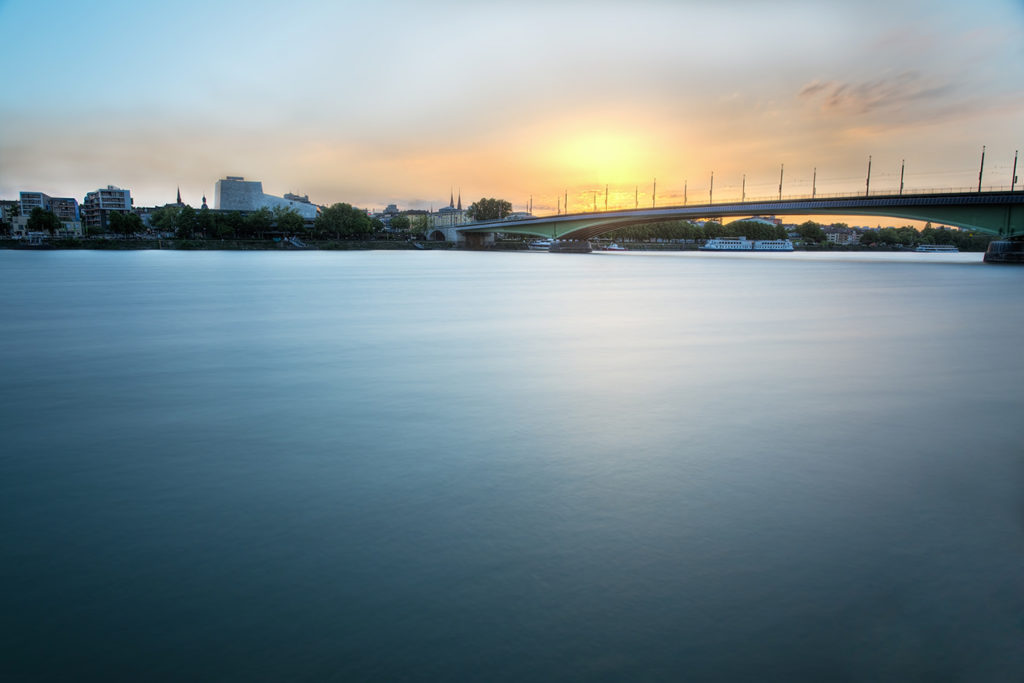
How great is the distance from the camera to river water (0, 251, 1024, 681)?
267 centimetres

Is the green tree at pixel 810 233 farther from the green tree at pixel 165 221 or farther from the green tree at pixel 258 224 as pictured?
the green tree at pixel 165 221

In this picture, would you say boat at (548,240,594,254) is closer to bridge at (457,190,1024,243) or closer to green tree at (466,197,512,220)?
bridge at (457,190,1024,243)

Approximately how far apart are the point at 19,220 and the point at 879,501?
15345cm

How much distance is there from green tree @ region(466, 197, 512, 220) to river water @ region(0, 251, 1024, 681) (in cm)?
13055

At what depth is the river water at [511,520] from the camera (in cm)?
267

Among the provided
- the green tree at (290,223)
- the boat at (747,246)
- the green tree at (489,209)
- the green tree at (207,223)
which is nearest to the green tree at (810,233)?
the boat at (747,246)

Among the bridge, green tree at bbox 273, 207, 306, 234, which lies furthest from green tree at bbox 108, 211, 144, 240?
the bridge

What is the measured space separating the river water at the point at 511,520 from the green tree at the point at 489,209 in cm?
13055

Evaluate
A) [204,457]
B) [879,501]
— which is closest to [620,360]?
[879,501]

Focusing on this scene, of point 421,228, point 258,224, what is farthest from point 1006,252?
point 421,228

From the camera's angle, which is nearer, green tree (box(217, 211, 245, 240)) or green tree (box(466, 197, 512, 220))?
green tree (box(217, 211, 245, 240))

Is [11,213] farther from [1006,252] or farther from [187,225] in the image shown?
[1006,252]

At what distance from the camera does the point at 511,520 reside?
3.86 m

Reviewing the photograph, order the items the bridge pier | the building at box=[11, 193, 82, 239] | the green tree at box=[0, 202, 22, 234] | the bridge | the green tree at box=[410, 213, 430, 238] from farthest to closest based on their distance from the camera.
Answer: the building at box=[11, 193, 82, 239] → the green tree at box=[0, 202, 22, 234] → the green tree at box=[410, 213, 430, 238] → the bridge pier → the bridge
